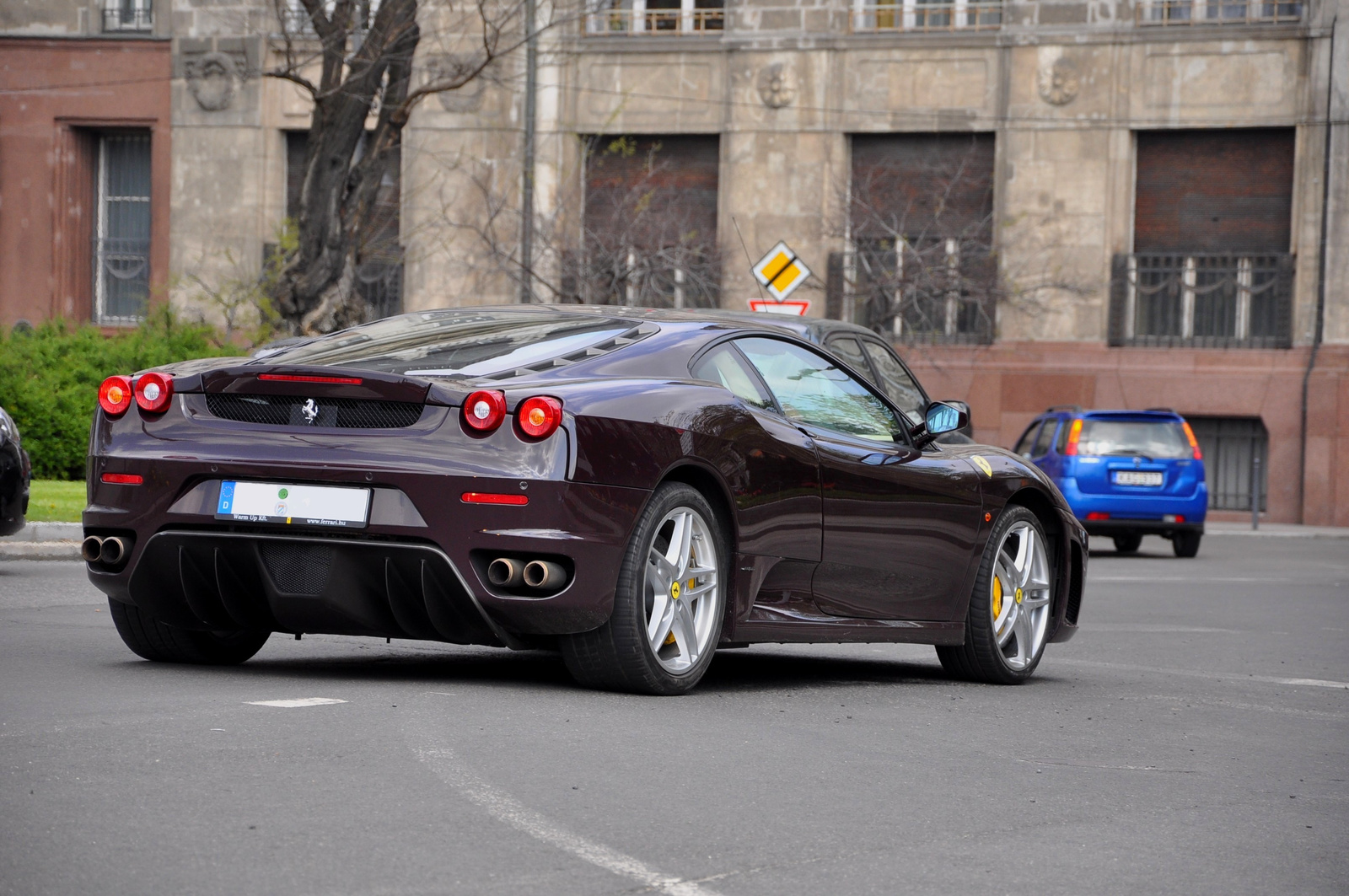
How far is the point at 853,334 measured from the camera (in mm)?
12234

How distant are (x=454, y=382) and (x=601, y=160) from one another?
25.4 metres

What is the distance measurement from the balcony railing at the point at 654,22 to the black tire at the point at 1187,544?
12846mm

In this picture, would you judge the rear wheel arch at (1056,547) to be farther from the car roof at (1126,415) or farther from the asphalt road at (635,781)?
the car roof at (1126,415)

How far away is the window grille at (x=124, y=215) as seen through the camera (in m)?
33.2

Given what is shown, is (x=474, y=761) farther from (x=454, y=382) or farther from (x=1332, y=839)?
(x=1332, y=839)

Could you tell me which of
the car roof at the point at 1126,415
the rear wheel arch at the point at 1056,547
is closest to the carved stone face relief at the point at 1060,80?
the car roof at the point at 1126,415

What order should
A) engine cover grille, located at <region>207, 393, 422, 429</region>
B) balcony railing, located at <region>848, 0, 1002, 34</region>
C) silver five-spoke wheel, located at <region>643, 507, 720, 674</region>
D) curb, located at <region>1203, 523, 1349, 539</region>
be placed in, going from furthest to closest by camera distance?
balcony railing, located at <region>848, 0, 1002, 34</region> → curb, located at <region>1203, 523, 1349, 539</region> → silver five-spoke wheel, located at <region>643, 507, 720, 674</region> → engine cover grille, located at <region>207, 393, 422, 429</region>

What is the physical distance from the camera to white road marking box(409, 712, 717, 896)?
405cm

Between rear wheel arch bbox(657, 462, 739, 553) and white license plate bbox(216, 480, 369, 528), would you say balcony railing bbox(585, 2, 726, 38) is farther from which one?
white license plate bbox(216, 480, 369, 528)

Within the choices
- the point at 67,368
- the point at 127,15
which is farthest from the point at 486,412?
the point at 127,15

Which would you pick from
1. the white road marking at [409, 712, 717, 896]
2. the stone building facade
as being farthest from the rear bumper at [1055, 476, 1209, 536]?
the white road marking at [409, 712, 717, 896]

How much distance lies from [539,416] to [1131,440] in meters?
16.3

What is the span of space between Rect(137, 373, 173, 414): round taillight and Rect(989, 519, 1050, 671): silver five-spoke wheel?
136 inches

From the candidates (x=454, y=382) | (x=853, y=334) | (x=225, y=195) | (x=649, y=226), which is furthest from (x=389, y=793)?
(x=225, y=195)
